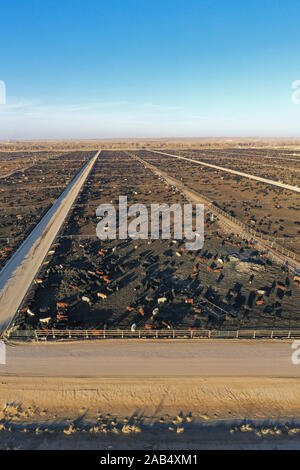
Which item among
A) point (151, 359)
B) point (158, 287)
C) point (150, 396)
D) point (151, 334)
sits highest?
point (158, 287)

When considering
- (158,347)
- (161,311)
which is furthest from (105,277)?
(158,347)

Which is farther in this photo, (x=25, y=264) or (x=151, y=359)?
(x=25, y=264)

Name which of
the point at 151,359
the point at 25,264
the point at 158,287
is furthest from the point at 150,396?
the point at 25,264

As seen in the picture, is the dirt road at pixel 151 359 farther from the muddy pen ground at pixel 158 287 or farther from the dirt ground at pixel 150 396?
the muddy pen ground at pixel 158 287

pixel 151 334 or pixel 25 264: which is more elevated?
pixel 25 264

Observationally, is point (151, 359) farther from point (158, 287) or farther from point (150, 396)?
point (158, 287)

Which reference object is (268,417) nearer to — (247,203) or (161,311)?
(161,311)
